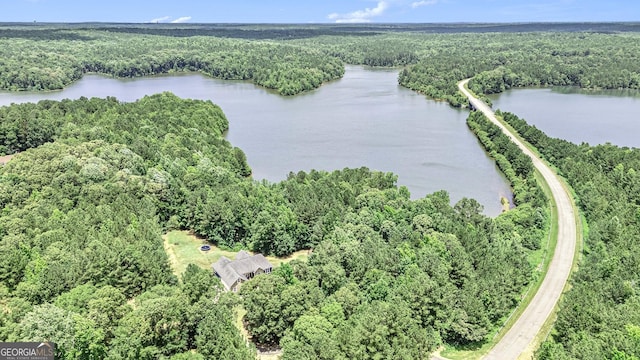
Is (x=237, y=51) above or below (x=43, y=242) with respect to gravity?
above

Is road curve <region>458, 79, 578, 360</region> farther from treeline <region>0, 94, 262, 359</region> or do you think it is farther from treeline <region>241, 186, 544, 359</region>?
treeline <region>0, 94, 262, 359</region>

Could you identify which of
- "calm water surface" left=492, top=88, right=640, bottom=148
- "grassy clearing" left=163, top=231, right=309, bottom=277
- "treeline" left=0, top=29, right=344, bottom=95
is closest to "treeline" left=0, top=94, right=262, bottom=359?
"grassy clearing" left=163, top=231, right=309, bottom=277

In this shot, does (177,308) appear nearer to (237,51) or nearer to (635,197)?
(635,197)

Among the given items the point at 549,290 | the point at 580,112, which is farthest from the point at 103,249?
the point at 580,112

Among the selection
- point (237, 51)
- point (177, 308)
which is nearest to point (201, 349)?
point (177, 308)

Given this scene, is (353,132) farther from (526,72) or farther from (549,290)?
(526,72)

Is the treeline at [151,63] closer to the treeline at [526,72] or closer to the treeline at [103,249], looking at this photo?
the treeline at [526,72]

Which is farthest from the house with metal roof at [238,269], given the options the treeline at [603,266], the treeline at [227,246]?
the treeline at [603,266]
